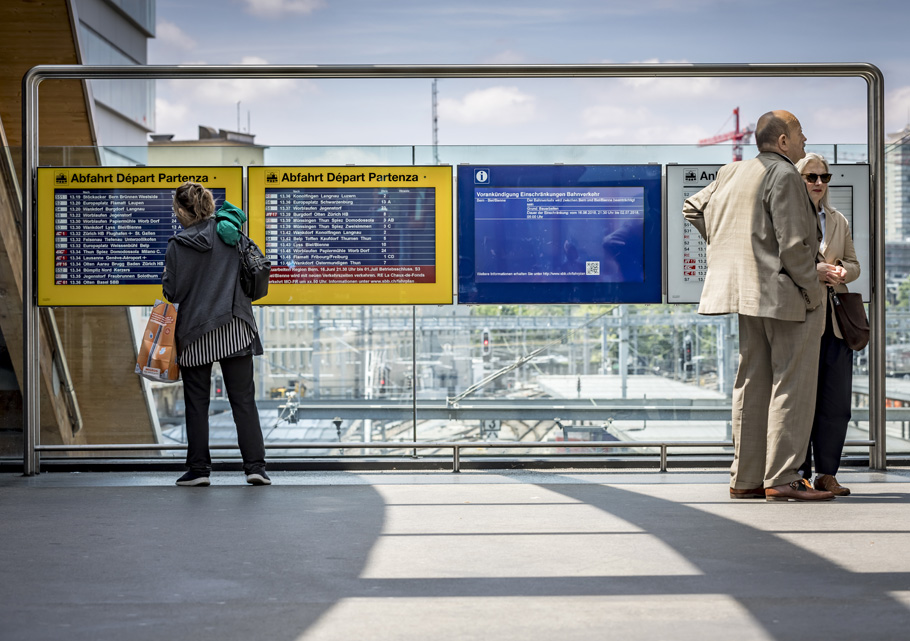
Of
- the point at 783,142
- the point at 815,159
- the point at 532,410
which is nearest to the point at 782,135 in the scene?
the point at 783,142

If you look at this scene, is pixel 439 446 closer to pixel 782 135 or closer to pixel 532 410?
pixel 532 410

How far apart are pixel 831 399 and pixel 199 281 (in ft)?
11.2

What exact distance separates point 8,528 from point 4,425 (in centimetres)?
243

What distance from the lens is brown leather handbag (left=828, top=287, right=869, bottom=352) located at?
5141 millimetres

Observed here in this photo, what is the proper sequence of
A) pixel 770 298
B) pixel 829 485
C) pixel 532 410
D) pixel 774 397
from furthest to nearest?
1. pixel 532 410
2. pixel 829 485
3. pixel 774 397
4. pixel 770 298

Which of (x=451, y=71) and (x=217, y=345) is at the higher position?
(x=451, y=71)

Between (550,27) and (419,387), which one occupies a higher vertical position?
(550,27)

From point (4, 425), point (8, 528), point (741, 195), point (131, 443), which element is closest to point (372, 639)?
point (8, 528)

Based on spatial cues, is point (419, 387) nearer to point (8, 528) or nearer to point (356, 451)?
point (356, 451)

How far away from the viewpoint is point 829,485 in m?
5.19

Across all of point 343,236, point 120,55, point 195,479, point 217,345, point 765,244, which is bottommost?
point 195,479

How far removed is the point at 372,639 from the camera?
2752 millimetres

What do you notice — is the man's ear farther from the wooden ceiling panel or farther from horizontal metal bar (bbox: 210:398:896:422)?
the wooden ceiling panel

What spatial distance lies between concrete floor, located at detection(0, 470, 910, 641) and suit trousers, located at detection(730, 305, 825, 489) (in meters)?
0.20
